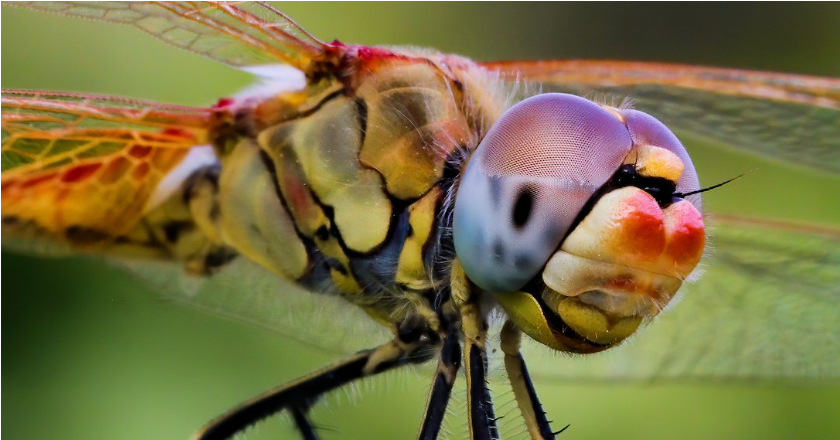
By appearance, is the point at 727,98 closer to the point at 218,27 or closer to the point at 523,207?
the point at 523,207

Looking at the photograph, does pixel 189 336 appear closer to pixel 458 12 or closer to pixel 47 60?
pixel 47 60

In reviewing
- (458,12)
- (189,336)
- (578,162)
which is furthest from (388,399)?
(458,12)

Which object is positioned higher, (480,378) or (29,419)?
(480,378)

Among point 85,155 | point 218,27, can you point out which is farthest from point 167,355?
point 218,27

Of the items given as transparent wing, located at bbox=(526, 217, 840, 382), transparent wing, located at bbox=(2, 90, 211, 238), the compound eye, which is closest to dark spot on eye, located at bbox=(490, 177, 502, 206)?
the compound eye

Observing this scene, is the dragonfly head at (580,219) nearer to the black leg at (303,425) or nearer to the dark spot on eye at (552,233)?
the dark spot on eye at (552,233)
